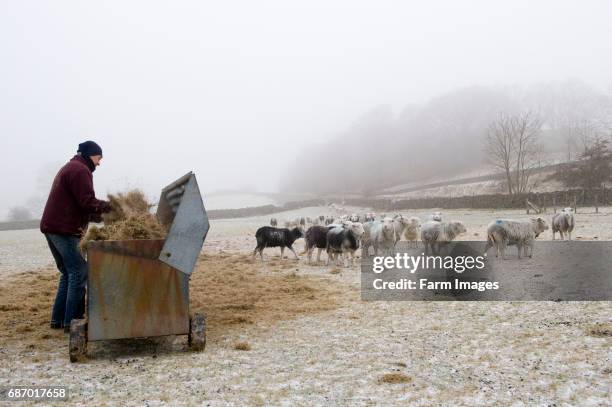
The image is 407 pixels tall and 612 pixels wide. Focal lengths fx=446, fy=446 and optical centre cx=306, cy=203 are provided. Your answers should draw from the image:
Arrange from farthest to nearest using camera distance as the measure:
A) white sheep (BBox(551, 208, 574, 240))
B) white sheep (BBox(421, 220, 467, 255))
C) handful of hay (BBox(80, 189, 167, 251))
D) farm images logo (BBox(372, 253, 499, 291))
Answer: white sheep (BBox(551, 208, 574, 240)), white sheep (BBox(421, 220, 467, 255)), farm images logo (BBox(372, 253, 499, 291)), handful of hay (BBox(80, 189, 167, 251))

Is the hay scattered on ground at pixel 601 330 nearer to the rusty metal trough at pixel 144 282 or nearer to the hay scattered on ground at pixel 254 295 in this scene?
the hay scattered on ground at pixel 254 295

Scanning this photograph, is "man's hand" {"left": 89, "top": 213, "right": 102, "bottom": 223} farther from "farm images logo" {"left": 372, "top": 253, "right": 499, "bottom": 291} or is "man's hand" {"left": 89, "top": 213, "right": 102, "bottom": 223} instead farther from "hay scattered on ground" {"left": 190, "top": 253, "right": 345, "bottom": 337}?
"farm images logo" {"left": 372, "top": 253, "right": 499, "bottom": 291}

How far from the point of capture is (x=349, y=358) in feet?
18.3

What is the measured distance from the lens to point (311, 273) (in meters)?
13.5

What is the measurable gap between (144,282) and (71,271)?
4.93 ft

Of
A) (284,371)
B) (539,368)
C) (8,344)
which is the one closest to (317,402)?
(284,371)

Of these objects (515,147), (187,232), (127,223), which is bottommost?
(187,232)

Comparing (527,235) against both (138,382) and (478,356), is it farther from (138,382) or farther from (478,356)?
(138,382)

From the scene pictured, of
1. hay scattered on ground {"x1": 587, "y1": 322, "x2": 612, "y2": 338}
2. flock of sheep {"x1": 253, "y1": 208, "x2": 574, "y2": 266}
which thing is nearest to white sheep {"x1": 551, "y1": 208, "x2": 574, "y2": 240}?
flock of sheep {"x1": 253, "y1": 208, "x2": 574, "y2": 266}

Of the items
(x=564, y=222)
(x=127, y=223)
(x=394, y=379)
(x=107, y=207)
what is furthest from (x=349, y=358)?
(x=564, y=222)

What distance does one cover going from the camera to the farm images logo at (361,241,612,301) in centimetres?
927

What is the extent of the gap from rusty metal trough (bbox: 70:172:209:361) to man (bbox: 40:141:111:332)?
96cm

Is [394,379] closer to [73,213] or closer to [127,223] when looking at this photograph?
[127,223]

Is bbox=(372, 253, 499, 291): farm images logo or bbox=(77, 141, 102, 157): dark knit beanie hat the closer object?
bbox=(77, 141, 102, 157): dark knit beanie hat
